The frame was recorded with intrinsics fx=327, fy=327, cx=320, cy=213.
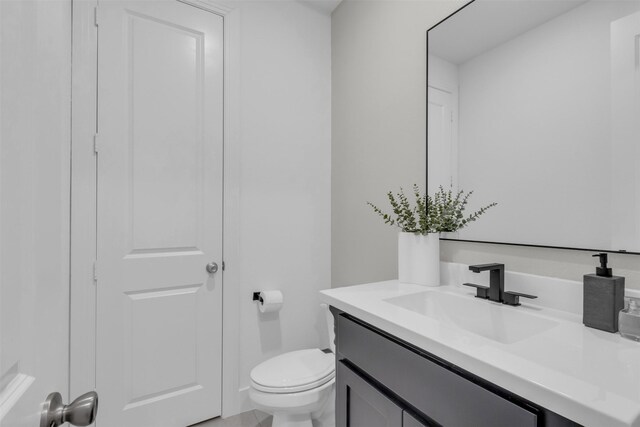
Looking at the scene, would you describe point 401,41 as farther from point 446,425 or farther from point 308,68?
point 446,425

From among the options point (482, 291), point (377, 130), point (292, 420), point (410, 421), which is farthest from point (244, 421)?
point (377, 130)

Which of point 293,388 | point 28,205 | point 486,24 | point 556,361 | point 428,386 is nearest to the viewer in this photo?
point 28,205

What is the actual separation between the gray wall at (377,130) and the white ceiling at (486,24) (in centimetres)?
9

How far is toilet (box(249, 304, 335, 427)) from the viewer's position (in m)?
1.37

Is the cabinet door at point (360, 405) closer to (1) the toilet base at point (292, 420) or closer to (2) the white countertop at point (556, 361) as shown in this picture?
(2) the white countertop at point (556, 361)

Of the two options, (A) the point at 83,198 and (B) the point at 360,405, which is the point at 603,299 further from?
(A) the point at 83,198

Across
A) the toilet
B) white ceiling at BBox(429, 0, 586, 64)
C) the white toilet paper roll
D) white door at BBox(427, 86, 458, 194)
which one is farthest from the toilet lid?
white ceiling at BBox(429, 0, 586, 64)

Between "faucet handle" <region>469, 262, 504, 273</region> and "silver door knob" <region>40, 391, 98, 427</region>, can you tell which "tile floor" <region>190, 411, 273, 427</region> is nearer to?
"faucet handle" <region>469, 262, 504, 273</region>

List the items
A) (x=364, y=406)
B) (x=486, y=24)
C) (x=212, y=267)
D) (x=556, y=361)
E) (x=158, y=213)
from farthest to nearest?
(x=212, y=267) < (x=158, y=213) < (x=486, y=24) < (x=364, y=406) < (x=556, y=361)

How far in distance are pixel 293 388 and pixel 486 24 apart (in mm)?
1628

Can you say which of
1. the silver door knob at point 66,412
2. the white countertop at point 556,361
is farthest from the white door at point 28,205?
the white countertop at point 556,361

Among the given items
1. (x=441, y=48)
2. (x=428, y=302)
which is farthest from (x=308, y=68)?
(x=428, y=302)

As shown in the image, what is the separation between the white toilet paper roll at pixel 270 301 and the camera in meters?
1.85

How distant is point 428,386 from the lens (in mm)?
745
